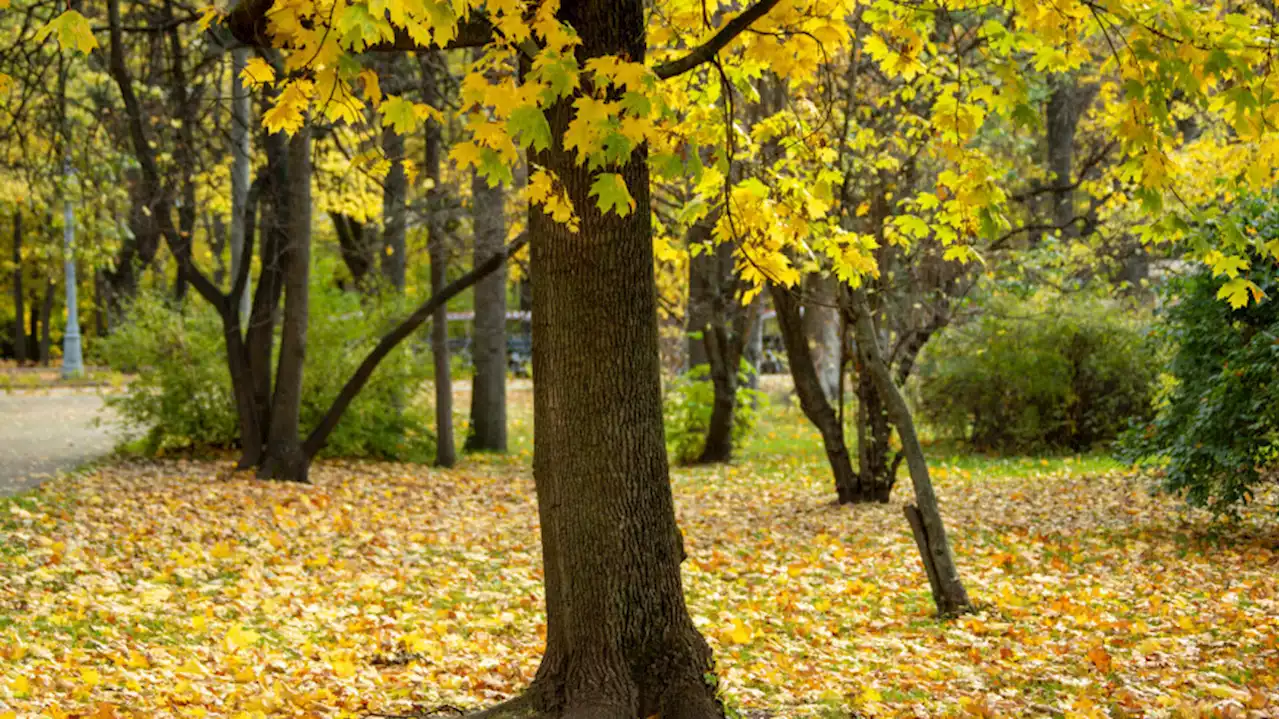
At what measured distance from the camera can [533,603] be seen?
25.9ft

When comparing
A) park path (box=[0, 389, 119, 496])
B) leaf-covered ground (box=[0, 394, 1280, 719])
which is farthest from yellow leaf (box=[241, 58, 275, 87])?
park path (box=[0, 389, 119, 496])

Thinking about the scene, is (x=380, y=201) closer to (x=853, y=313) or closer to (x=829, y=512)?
(x=829, y=512)

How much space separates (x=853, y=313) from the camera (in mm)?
8297

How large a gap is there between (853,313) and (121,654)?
5026 mm

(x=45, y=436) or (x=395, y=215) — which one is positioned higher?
(x=395, y=215)

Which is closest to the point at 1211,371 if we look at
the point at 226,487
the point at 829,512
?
the point at 829,512

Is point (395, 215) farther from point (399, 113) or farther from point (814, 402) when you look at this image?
point (399, 113)

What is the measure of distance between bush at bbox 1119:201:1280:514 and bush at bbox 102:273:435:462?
30.7 ft

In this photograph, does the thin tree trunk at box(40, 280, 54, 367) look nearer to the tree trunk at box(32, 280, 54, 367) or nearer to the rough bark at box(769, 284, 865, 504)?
the tree trunk at box(32, 280, 54, 367)

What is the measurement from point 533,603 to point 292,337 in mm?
5852

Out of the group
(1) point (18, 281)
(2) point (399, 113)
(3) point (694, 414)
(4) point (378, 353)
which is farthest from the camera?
(1) point (18, 281)

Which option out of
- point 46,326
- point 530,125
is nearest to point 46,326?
point 46,326

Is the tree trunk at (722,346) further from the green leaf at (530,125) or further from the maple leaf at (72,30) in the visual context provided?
the maple leaf at (72,30)

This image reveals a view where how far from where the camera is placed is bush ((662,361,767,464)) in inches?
664
